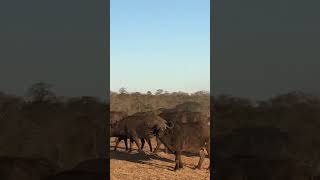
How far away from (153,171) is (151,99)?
110 ft

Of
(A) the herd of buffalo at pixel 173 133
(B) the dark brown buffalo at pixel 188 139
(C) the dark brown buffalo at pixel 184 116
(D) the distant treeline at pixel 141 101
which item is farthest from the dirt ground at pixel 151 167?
(D) the distant treeline at pixel 141 101

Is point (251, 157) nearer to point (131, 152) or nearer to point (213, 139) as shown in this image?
point (213, 139)

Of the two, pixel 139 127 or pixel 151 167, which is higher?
pixel 139 127

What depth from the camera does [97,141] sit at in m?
6.08

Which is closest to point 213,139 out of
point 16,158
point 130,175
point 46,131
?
point 46,131

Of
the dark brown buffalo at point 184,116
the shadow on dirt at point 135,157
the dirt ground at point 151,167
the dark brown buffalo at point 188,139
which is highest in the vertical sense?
the dark brown buffalo at point 184,116

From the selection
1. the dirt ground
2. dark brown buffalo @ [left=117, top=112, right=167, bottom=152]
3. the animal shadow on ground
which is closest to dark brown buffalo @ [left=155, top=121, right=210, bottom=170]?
the dirt ground

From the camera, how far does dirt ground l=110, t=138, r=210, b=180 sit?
10.7 m

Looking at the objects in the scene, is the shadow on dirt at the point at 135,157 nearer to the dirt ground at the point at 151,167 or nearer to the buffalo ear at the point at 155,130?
the dirt ground at the point at 151,167

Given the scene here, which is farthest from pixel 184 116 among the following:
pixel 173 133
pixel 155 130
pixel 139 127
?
pixel 173 133

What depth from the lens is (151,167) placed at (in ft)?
38.7

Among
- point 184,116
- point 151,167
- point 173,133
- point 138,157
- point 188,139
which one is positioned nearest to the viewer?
point 151,167

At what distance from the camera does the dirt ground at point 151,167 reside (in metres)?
10.7

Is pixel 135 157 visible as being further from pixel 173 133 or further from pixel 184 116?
pixel 184 116
